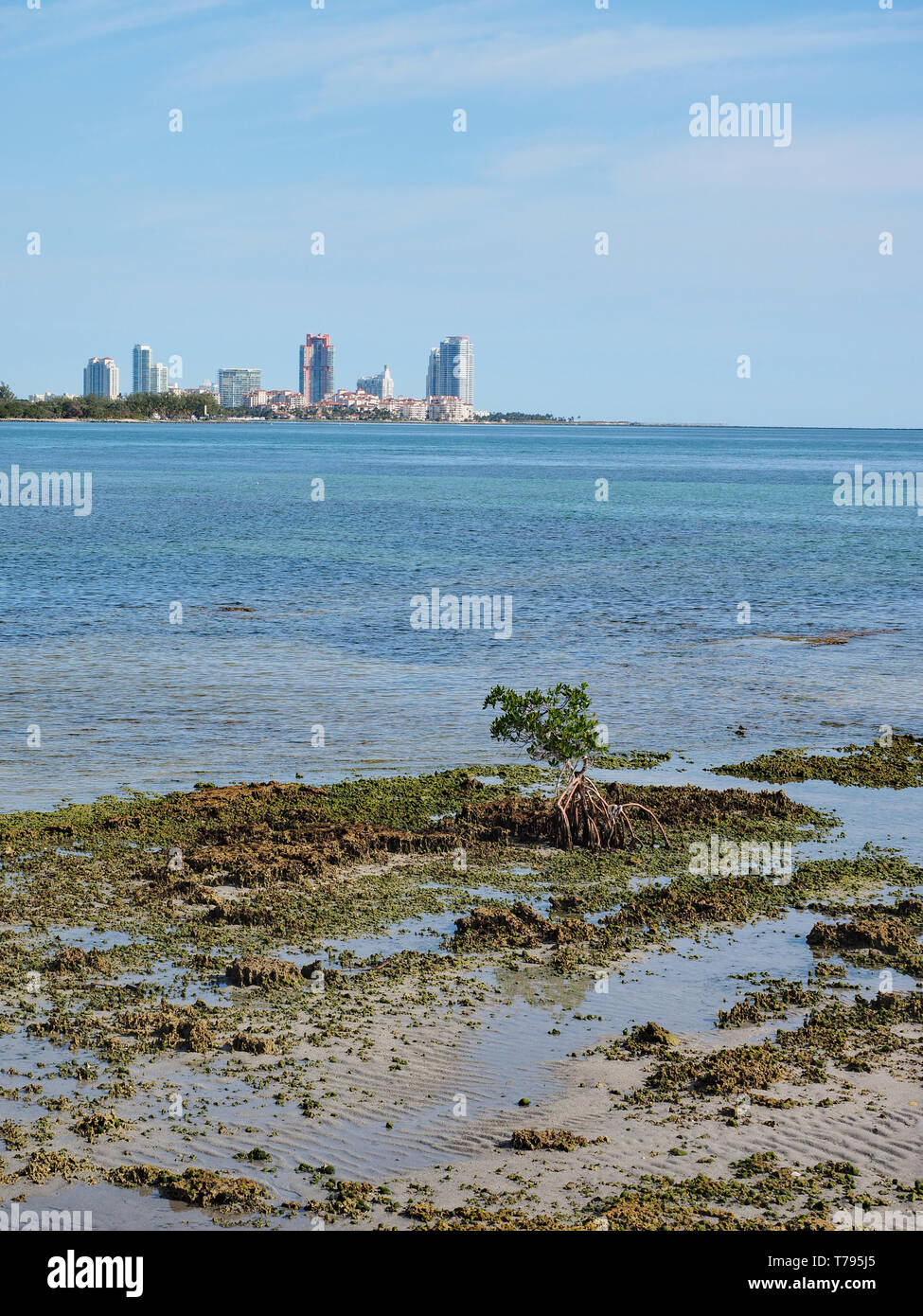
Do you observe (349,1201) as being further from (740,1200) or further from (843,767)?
→ (843,767)

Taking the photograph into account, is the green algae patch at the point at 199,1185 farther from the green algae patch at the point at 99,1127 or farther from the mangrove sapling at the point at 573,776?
the mangrove sapling at the point at 573,776

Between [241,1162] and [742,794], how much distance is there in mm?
12746

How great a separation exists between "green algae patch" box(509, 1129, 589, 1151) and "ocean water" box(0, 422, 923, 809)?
41.3 ft

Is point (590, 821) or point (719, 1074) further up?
point (590, 821)

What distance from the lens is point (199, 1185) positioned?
10.1 m

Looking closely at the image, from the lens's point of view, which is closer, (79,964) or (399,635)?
(79,964)

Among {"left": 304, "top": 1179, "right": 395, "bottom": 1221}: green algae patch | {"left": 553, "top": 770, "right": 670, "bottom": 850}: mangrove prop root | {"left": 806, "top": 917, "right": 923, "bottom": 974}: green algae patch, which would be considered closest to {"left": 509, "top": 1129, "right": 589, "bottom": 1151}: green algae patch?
{"left": 304, "top": 1179, "right": 395, "bottom": 1221}: green algae patch

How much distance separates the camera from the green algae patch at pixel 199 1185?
9930 millimetres

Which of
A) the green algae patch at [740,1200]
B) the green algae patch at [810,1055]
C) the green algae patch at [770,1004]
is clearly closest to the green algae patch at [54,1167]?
the green algae patch at [740,1200]

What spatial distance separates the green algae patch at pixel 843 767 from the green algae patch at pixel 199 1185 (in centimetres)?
1491

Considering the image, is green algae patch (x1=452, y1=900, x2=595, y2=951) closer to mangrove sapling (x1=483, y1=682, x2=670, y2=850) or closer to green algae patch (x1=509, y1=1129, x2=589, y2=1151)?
mangrove sapling (x1=483, y1=682, x2=670, y2=850)

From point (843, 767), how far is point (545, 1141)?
14667 millimetres

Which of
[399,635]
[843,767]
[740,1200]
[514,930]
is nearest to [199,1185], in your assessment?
[740,1200]
